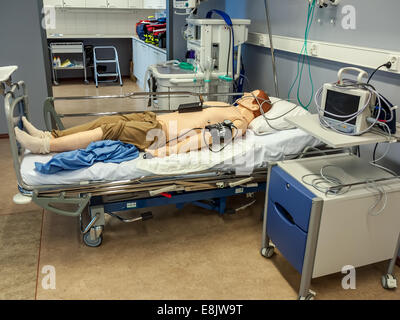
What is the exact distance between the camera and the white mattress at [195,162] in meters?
1.98

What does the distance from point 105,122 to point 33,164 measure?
52 cm

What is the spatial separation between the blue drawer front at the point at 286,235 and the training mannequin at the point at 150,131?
0.62 meters

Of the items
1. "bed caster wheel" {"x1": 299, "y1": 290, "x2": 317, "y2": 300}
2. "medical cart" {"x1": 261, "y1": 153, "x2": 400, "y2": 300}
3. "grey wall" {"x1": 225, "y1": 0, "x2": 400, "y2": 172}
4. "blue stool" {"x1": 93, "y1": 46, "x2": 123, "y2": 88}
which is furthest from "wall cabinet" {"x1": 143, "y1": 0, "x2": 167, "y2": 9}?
"bed caster wheel" {"x1": 299, "y1": 290, "x2": 317, "y2": 300}

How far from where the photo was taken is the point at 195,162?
214cm

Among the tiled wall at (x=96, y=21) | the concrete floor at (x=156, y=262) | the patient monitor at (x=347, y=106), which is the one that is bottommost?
the concrete floor at (x=156, y=262)

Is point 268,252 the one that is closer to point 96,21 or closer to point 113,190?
point 113,190

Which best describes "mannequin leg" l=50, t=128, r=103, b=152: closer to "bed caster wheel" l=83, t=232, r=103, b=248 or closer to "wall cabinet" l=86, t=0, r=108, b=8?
"bed caster wheel" l=83, t=232, r=103, b=248

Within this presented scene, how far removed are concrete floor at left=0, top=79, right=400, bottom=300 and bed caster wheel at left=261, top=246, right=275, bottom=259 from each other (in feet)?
0.10

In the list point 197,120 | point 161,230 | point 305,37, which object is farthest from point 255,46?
point 161,230

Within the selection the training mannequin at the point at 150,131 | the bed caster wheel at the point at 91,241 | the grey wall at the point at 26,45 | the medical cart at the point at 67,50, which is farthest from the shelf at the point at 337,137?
the medical cart at the point at 67,50

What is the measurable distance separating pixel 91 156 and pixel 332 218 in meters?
1.32

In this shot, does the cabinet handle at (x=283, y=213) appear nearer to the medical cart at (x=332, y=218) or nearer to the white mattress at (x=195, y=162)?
the medical cart at (x=332, y=218)

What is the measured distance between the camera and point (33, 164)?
6.69 feet

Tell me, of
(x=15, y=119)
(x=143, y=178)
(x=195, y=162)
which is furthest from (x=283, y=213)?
(x=15, y=119)
